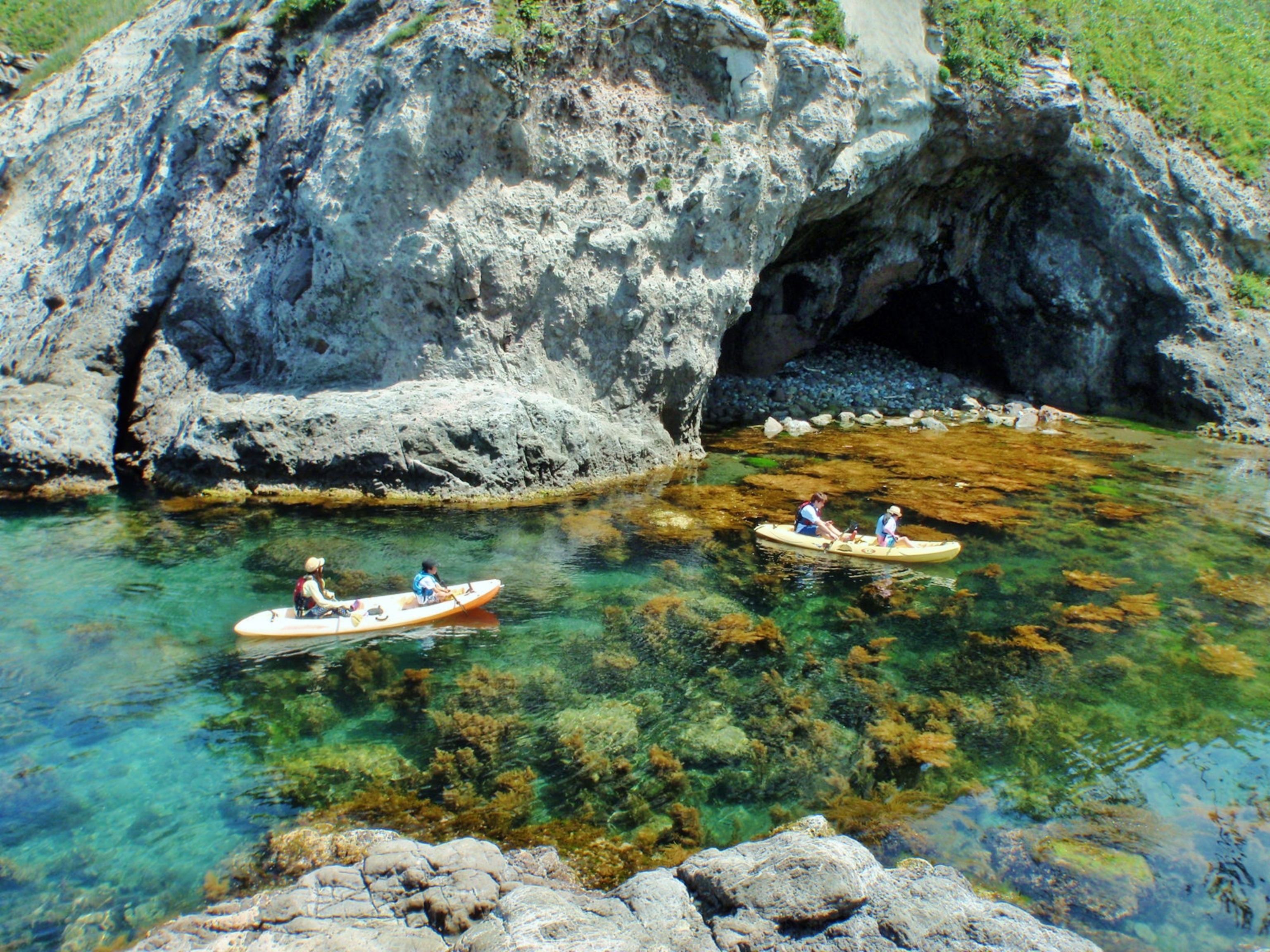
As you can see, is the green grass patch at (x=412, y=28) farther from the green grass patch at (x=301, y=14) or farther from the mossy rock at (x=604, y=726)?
the mossy rock at (x=604, y=726)

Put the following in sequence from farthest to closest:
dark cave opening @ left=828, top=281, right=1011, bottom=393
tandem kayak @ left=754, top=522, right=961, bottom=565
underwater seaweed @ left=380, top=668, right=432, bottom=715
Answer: dark cave opening @ left=828, top=281, right=1011, bottom=393, tandem kayak @ left=754, top=522, right=961, bottom=565, underwater seaweed @ left=380, top=668, right=432, bottom=715

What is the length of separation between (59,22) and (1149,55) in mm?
37697

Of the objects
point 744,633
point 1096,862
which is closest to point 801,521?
point 744,633

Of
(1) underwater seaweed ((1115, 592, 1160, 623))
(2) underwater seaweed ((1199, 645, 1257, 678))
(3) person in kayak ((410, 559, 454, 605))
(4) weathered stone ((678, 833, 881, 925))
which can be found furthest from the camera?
(1) underwater seaweed ((1115, 592, 1160, 623))

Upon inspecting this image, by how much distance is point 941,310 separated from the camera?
97.6 ft

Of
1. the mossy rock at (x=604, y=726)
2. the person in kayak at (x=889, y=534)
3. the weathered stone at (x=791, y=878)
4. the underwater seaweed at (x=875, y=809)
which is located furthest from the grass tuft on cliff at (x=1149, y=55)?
the weathered stone at (x=791, y=878)

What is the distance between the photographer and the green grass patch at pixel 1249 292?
1030 inches

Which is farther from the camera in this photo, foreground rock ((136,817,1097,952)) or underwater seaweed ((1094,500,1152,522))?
underwater seaweed ((1094,500,1152,522))

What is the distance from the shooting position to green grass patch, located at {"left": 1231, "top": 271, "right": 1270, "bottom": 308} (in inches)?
1030

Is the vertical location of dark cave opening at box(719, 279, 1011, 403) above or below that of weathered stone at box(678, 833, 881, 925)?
above

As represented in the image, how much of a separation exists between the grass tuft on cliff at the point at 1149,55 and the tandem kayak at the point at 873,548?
15.4 meters

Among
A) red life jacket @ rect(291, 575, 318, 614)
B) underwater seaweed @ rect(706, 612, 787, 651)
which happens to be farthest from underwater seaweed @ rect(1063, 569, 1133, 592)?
red life jacket @ rect(291, 575, 318, 614)

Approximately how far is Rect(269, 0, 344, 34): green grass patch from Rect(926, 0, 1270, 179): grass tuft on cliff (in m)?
15.7

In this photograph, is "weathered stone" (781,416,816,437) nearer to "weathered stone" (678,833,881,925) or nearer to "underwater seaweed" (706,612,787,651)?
"underwater seaweed" (706,612,787,651)
